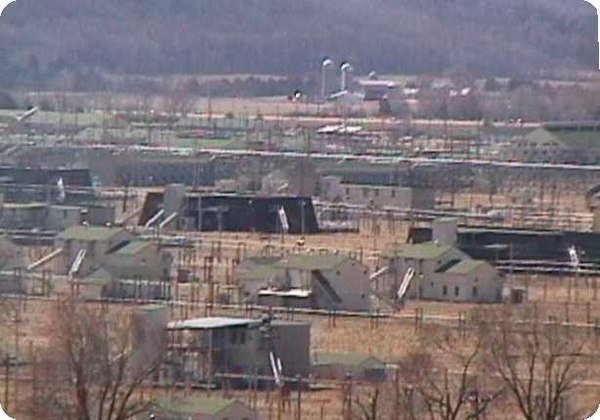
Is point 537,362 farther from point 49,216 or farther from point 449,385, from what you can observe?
point 49,216

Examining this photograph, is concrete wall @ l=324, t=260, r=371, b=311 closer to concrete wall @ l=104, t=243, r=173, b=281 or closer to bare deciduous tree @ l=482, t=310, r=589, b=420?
concrete wall @ l=104, t=243, r=173, b=281

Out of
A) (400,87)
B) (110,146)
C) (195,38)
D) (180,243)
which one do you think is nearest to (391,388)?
(180,243)

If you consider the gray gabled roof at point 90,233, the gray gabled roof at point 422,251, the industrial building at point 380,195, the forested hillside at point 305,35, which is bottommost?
the gray gabled roof at point 422,251

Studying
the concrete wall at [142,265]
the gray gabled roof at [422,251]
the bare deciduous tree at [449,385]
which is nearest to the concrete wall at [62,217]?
the concrete wall at [142,265]

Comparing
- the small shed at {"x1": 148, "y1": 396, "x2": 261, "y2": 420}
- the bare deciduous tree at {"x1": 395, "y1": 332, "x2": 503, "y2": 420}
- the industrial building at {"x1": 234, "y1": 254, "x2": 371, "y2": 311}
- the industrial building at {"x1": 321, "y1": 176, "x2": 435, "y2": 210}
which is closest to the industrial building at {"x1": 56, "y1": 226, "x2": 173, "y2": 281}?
the industrial building at {"x1": 234, "y1": 254, "x2": 371, "y2": 311}

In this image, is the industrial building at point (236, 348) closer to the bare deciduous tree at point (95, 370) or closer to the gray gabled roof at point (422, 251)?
the bare deciduous tree at point (95, 370)

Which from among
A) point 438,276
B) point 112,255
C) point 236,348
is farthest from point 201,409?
point 112,255
